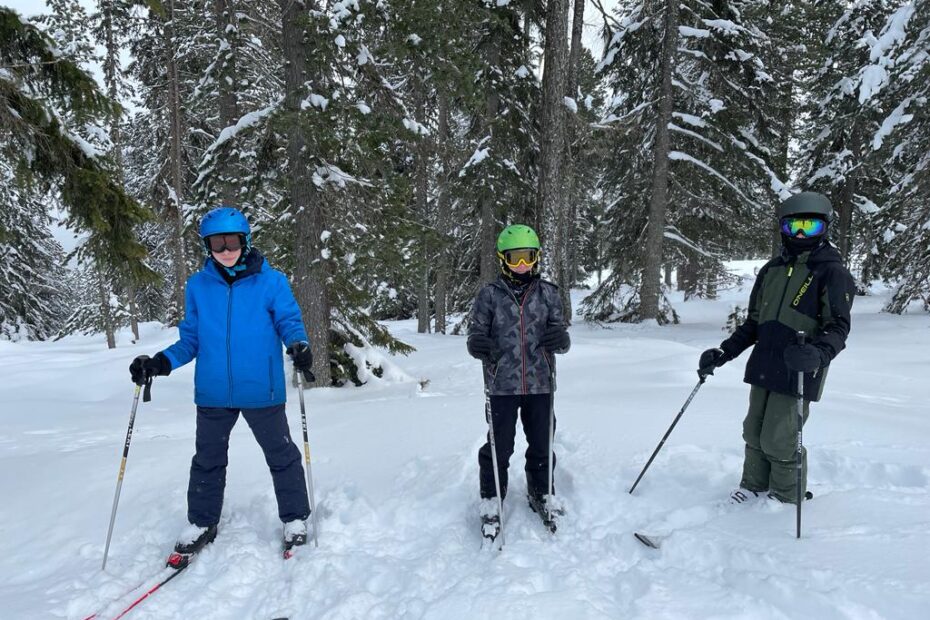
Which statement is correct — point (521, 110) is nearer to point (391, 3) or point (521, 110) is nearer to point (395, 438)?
point (391, 3)

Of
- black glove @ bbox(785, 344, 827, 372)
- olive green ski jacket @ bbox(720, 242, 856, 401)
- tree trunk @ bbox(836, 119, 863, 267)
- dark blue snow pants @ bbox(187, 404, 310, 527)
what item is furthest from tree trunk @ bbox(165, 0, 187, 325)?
tree trunk @ bbox(836, 119, 863, 267)

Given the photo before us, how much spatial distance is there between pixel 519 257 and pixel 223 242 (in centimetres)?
208

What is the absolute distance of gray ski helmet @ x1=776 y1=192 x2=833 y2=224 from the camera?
3.51 meters

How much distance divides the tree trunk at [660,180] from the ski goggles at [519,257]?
12531 millimetres

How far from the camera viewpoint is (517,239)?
3.79 metres

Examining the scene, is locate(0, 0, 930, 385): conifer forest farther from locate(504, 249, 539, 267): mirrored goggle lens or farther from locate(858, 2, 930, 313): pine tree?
locate(504, 249, 539, 267): mirrored goggle lens

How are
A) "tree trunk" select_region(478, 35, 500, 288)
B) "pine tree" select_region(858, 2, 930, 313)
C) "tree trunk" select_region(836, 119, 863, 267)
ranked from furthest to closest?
"tree trunk" select_region(836, 119, 863, 267) → "tree trunk" select_region(478, 35, 500, 288) → "pine tree" select_region(858, 2, 930, 313)

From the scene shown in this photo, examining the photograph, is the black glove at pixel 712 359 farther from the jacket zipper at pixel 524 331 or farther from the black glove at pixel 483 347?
the black glove at pixel 483 347

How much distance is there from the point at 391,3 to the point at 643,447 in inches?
235

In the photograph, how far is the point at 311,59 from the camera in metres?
6.71

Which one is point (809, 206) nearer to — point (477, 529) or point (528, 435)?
point (528, 435)

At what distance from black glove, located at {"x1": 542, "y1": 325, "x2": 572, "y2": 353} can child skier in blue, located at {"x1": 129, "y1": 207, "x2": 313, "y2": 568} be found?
67.3 inches

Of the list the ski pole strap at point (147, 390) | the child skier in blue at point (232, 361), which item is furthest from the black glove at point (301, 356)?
the ski pole strap at point (147, 390)

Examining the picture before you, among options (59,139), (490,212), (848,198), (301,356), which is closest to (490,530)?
(301,356)
